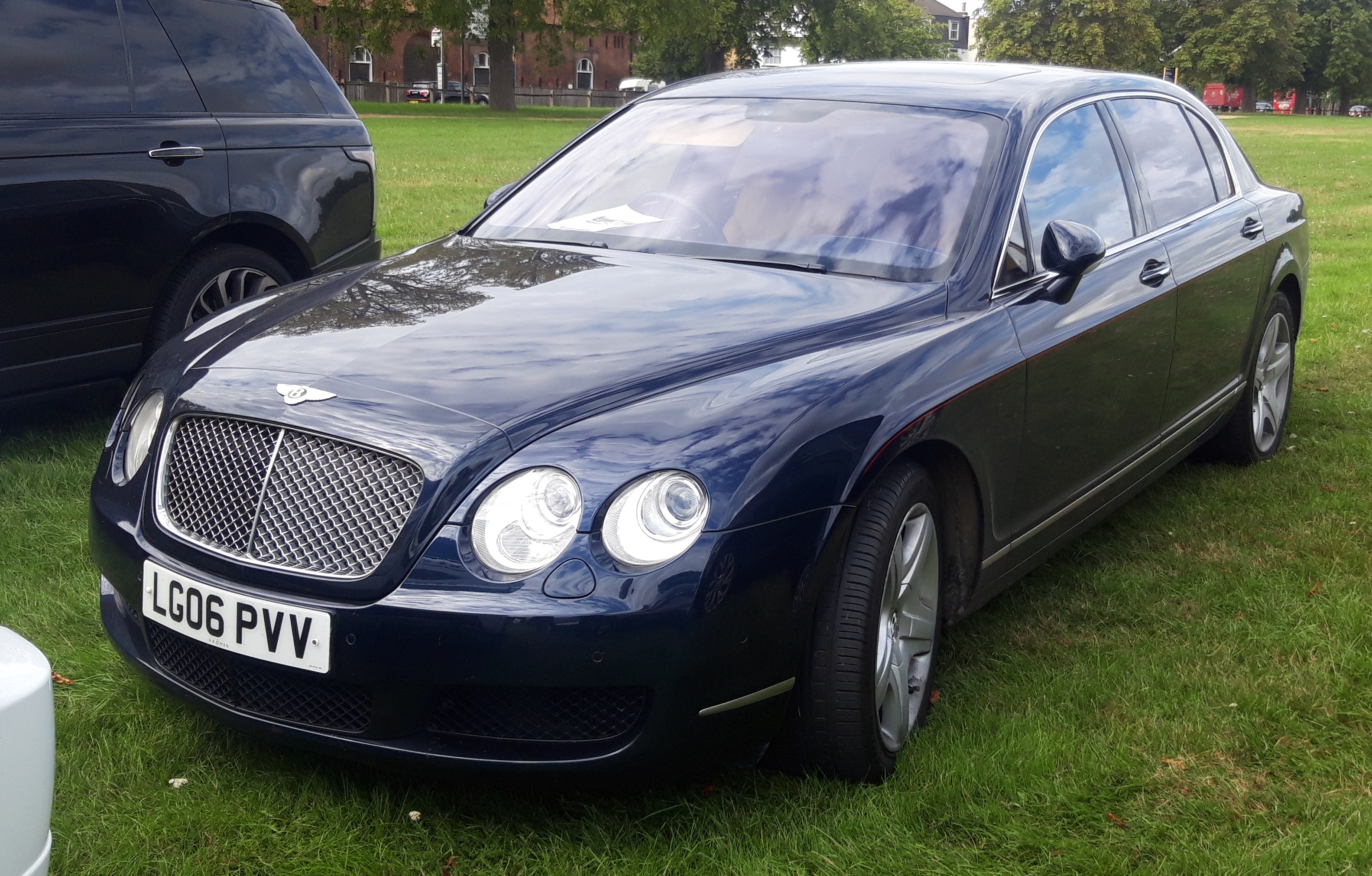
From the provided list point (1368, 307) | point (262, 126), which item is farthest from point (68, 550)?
point (1368, 307)

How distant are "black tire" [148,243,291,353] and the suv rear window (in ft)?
1.96

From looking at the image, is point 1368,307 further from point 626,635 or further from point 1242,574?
point 626,635

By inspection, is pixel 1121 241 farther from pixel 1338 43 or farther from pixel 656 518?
pixel 1338 43

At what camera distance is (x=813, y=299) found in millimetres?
3332

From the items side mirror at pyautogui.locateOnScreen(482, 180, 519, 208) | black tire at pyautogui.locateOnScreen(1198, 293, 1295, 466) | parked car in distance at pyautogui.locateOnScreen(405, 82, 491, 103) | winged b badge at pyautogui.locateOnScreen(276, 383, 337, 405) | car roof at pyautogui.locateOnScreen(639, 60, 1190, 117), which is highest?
car roof at pyautogui.locateOnScreen(639, 60, 1190, 117)

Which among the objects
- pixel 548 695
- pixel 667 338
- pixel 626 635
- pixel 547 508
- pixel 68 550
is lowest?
pixel 68 550

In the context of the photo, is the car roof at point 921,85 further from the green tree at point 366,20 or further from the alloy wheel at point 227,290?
the green tree at point 366,20

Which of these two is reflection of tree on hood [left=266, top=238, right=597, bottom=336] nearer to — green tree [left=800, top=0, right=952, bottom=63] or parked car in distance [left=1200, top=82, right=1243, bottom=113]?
green tree [left=800, top=0, right=952, bottom=63]

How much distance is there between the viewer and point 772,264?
360 cm

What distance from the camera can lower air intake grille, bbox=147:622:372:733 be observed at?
2.64 metres

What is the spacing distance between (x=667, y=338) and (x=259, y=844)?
131cm

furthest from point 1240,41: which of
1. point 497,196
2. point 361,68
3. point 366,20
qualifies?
point 497,196

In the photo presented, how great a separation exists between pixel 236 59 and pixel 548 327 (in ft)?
11.6

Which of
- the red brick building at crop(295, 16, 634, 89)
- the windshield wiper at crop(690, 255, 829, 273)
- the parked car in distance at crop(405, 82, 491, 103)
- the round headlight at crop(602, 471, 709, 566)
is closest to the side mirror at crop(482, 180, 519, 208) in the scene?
the windshield wiper at crop(690, 255, 829, 273)
